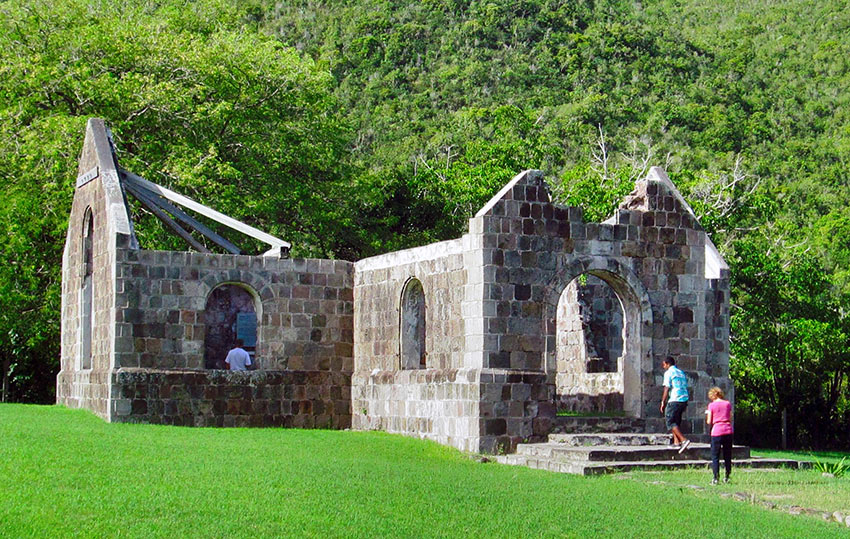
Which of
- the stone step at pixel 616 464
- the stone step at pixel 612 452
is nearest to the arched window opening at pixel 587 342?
the stone step at pixel 612 452

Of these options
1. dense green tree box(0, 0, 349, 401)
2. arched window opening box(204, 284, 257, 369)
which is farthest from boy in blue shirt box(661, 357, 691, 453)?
dense green tree box(0, 0, 349, 401)

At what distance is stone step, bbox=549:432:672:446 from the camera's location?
18781mm

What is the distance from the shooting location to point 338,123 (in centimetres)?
3478

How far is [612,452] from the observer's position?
17.5 metres

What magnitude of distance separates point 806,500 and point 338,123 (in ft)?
73.6

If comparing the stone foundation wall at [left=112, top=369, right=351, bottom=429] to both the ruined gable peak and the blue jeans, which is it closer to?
the ruined gable peak

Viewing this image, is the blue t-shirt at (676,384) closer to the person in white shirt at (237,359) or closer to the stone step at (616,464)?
the stone step at (616,464)

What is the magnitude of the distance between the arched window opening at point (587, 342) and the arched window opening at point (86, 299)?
9.03 meters

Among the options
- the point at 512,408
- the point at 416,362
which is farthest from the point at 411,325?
the point at 512,408

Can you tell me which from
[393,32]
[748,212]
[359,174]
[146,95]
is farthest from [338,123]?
[393,32]

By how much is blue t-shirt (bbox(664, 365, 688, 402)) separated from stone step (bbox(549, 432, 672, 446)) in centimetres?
68

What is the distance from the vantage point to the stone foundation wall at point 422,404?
19078 millimetres

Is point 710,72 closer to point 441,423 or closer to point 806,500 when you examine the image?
point 441,423

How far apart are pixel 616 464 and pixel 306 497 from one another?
544 cm
